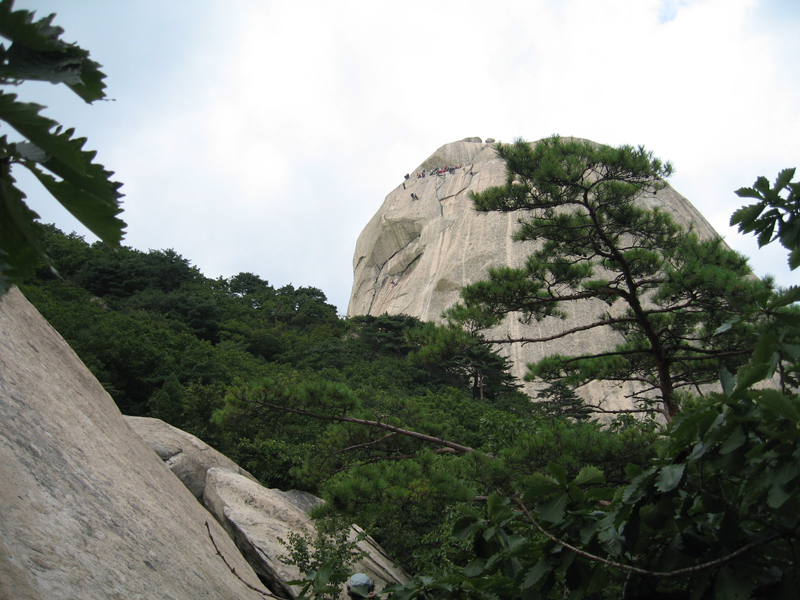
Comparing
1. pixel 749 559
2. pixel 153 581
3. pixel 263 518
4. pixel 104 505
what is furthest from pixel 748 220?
pixel 263 518

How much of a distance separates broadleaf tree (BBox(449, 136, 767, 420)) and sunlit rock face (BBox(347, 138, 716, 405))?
43.3 feet

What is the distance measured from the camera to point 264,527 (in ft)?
18.4

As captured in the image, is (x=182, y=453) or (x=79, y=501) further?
(x=182, y=453)

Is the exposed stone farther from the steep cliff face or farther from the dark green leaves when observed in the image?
the dark green leaves

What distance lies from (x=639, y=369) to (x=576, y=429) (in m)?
2.99

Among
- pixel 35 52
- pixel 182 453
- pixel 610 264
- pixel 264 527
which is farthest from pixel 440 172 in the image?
pixel 35 52

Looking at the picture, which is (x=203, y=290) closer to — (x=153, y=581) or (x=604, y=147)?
(x=604, y=147)

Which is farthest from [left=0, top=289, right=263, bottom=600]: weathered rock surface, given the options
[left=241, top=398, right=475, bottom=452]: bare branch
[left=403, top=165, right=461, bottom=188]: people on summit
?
[left=403, top=165, right=461, bottom=188]: people on summit

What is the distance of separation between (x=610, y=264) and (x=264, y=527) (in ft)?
16.6

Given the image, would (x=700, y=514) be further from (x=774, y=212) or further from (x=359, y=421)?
(x=359, y=421)

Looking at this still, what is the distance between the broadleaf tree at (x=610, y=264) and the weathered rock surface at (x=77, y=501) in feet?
13.6

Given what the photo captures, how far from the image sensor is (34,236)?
584 mm

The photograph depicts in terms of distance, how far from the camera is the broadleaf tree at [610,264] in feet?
19.2

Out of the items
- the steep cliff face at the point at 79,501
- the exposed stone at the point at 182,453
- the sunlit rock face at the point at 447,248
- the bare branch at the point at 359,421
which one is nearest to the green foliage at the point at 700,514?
the steep cliff face at the point at 79,501
